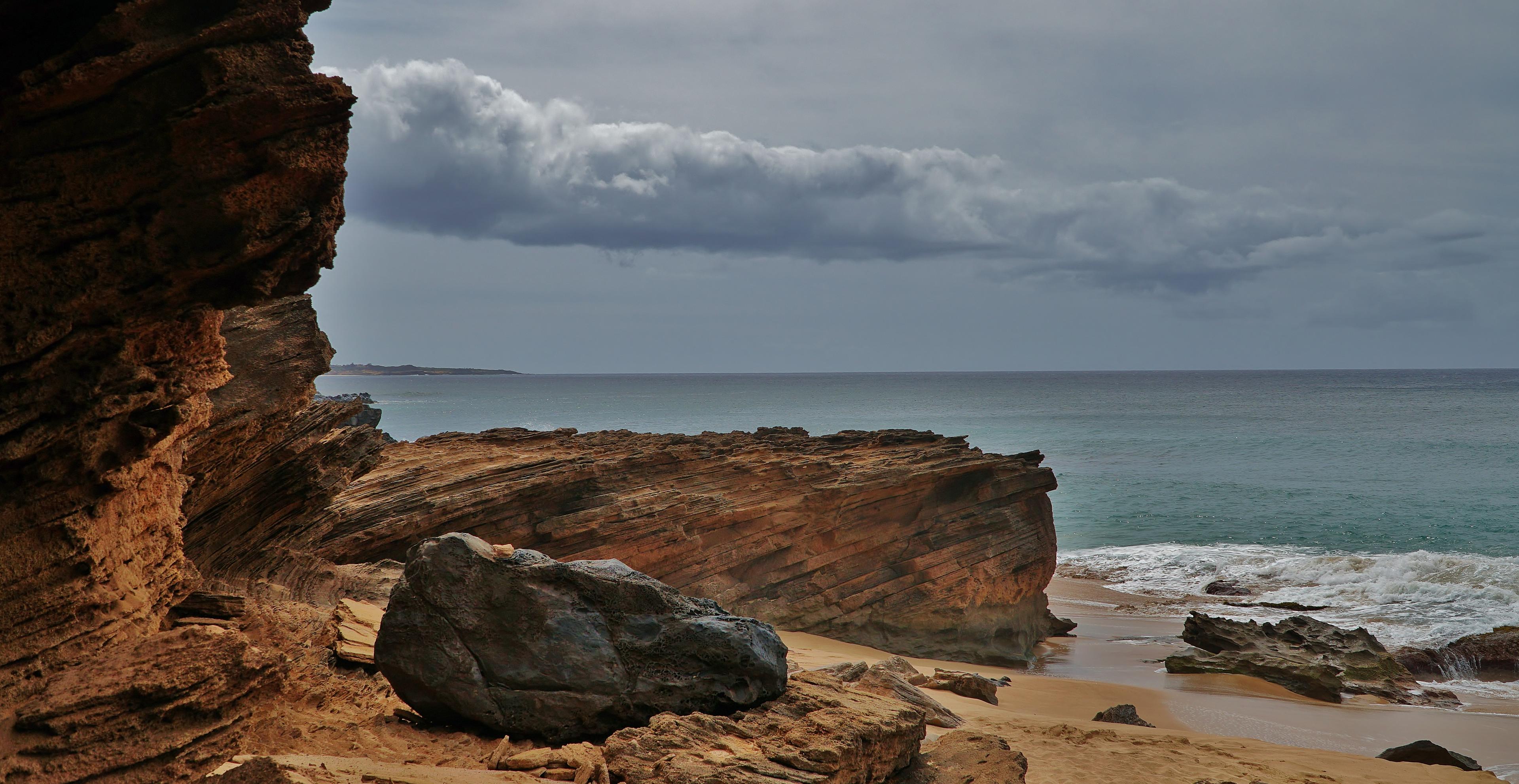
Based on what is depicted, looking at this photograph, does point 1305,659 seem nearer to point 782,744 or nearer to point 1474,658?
point 1474,658

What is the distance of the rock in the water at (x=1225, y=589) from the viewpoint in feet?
80.4

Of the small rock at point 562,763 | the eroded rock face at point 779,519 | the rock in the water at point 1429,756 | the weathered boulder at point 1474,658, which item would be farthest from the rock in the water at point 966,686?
the weathered boulder at point 1474,658

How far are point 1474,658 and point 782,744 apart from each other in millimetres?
16912

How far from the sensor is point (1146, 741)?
982cm

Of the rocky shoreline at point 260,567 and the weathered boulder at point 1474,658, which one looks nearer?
the rocky shoreline at point 260,567

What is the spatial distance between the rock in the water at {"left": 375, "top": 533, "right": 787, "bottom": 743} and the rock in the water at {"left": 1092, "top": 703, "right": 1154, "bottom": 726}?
255 inches

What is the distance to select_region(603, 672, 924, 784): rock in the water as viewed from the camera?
5688 mm

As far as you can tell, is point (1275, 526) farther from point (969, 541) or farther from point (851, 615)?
point (851, 615)

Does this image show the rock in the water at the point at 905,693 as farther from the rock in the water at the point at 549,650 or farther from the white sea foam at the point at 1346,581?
the white sea foam at the point at 1346,581

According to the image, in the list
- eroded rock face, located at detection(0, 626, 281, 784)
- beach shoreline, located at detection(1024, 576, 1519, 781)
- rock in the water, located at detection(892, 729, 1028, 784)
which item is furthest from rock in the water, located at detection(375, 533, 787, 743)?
beach shoreline, located at detection(1024, 576, 1519, 781)

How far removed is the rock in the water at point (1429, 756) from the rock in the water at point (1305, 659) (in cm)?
425

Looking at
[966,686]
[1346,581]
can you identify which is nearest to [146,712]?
[966,686]

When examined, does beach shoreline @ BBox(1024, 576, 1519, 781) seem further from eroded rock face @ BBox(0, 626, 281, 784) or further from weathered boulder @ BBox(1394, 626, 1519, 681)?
eroded rock face @ BBox(0, 626, 281, 784)

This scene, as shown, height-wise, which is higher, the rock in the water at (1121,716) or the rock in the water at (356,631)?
the rock in the water at (356,631)
